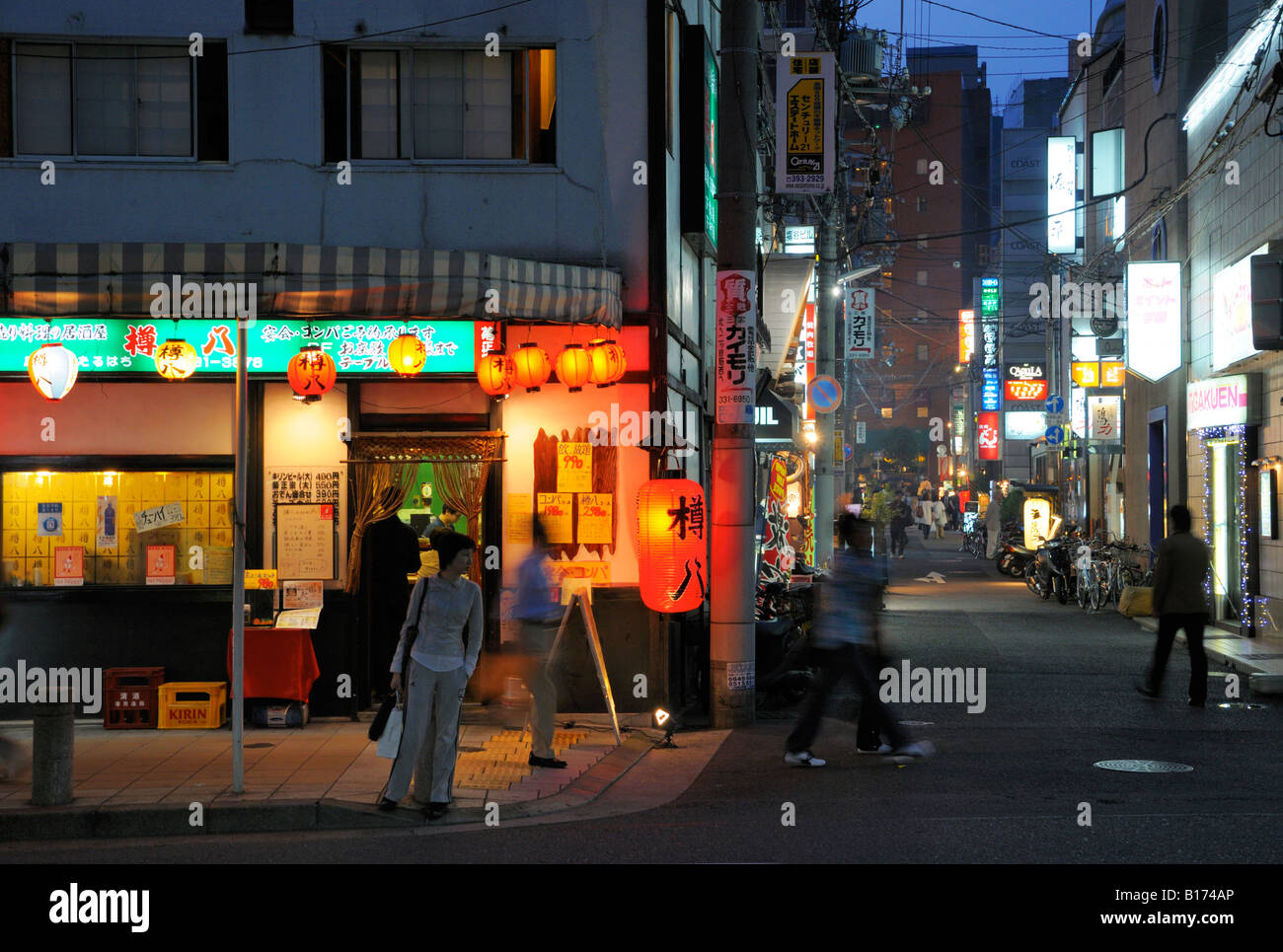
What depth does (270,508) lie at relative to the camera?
13.5 metres

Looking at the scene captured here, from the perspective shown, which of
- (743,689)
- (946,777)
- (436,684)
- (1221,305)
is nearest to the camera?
(436,684)

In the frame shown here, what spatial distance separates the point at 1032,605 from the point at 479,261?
1905 cm

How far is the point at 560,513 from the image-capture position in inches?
532

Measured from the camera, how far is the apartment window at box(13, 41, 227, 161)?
44.7 feet

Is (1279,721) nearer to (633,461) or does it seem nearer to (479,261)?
(633,461)

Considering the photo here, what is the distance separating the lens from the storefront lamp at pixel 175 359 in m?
12.6

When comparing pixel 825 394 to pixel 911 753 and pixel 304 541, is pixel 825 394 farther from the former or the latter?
pixel 911 753

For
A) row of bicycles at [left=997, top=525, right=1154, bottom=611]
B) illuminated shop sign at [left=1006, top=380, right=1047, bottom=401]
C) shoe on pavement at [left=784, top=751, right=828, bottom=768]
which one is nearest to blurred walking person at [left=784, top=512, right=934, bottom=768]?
shoe on pavement at [left=784, top=751, right=828, bottom=768]

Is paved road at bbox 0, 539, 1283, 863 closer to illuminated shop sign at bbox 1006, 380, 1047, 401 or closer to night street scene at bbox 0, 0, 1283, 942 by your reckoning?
night street scene at bbox 0, 0, 1283, 942

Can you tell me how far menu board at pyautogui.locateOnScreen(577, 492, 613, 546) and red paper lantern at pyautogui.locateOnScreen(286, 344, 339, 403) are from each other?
273 cm

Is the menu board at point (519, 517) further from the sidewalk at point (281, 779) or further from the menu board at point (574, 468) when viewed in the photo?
the sidewalk at point (281, 779)

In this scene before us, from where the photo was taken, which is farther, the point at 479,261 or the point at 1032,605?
the point at 1032,605

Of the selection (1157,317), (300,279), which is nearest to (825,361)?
(1157,317)

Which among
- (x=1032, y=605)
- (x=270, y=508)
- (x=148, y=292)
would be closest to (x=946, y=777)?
(x=270, y=508)
